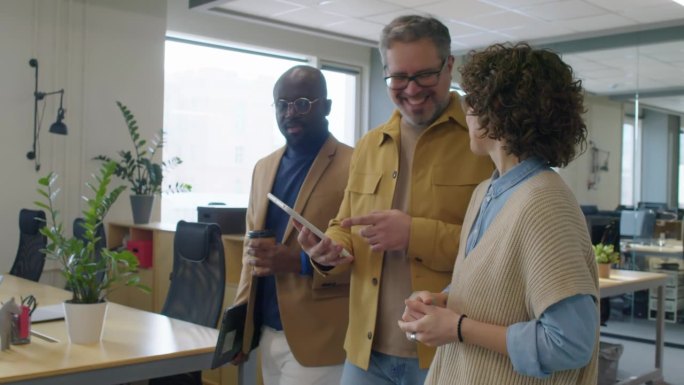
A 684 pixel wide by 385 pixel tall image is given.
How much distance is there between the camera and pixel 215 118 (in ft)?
21.9

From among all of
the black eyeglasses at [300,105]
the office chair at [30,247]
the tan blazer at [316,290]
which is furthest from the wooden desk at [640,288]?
the office chair at [30,247]

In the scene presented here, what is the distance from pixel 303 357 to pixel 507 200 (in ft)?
3.37

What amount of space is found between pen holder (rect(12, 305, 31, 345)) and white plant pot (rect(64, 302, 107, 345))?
0.14m

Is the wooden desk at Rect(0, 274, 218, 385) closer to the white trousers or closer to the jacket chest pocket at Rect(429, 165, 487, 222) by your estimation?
the white trousers

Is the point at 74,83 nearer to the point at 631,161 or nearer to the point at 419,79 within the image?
the point at 419,79

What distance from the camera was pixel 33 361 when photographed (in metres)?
2.10

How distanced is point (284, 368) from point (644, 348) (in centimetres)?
478

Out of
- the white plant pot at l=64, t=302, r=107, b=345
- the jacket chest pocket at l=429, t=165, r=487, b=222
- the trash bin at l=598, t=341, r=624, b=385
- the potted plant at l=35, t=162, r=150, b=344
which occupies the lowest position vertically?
the trash bin at l=598, t=341, r=624, b=385

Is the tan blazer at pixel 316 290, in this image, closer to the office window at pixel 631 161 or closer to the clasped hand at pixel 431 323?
the clasped hand at pixel 431 323

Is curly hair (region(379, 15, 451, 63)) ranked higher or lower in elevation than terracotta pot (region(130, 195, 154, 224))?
higher

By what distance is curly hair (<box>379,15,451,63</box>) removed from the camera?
1.67 m

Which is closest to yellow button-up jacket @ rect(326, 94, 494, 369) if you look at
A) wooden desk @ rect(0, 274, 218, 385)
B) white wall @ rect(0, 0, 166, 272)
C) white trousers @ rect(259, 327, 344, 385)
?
white trousers @ rect(259, 327, 344, 385)

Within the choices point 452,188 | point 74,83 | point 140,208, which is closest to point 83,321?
point 452,188

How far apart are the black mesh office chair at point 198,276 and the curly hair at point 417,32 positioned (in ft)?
5.43
